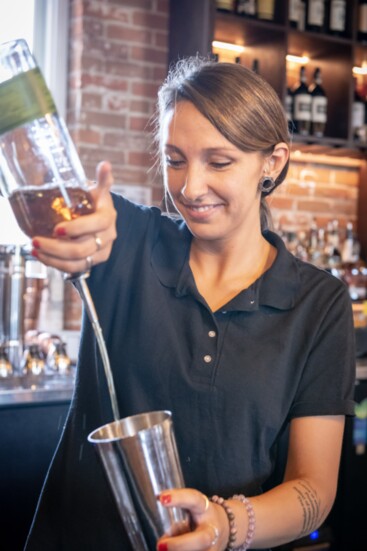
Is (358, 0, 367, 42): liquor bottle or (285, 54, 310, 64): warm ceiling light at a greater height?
(358, 0, 367, 42): liquor bottle

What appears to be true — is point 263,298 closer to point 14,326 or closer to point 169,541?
point 169,541

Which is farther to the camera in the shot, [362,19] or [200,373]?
[362,19]

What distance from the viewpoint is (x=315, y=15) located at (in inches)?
139

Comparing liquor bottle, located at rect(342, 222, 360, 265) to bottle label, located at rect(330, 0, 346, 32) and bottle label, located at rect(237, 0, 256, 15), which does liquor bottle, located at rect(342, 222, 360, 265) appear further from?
bottle label, located at rect(237, 0, 256, 15)

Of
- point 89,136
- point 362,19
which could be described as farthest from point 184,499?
point 362,19

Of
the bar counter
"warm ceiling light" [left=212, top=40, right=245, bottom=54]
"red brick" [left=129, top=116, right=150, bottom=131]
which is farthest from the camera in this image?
"warm ceiling light" [left=212, top=40, right=245, bottom=54]

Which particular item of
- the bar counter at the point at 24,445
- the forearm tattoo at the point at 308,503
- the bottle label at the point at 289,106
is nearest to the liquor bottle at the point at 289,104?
the bottle label at the point at 289,106

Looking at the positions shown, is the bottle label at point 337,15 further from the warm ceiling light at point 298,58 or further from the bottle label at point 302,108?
the bottle label at point 302,108

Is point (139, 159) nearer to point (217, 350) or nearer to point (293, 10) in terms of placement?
point (293, 10)

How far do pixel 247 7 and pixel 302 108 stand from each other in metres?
0.49

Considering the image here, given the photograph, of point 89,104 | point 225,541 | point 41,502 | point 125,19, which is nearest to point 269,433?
point 225,541

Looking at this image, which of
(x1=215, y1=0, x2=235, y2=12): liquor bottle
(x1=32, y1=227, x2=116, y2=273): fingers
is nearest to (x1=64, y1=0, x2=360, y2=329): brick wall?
(x1=215, y1=0, x2=235, y2=12): liquor bottle

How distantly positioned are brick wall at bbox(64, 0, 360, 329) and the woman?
184 centimetres

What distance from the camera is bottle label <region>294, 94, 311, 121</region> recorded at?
3484 millimetres
